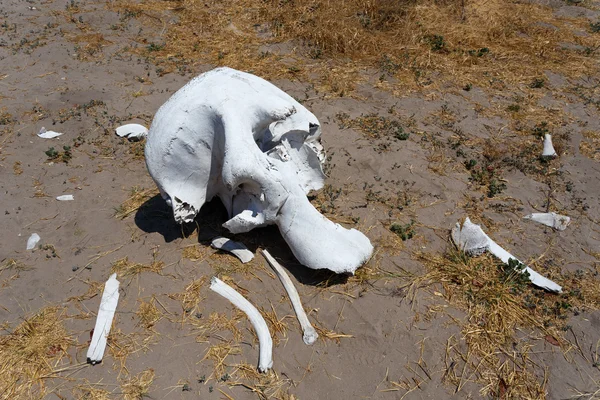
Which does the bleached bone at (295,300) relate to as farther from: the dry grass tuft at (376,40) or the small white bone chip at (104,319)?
the dry grass tuft at (376,40)

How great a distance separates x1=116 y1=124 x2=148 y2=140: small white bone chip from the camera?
5.49 metres

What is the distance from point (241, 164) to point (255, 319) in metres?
1.26

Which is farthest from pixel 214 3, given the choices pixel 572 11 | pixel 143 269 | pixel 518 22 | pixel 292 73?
pixel 572 11

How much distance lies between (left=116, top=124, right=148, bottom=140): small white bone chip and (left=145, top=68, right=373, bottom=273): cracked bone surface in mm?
2089

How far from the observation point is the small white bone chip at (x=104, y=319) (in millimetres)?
3213

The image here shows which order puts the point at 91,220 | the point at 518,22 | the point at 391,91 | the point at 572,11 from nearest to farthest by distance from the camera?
1. the point at 91,220
2. the point at 391,91
3. the point at 518,22
4. the point at 572,11

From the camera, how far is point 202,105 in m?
3.43

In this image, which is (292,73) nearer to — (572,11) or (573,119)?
(573,119)

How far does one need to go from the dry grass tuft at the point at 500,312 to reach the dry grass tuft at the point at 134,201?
2933 millimetres

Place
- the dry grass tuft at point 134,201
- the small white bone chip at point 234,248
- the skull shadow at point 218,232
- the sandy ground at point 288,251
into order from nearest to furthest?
the sandy ground at point 288,251 → the skull shadow at point 218,232 → the small white bone chip at point 234,248 → the dry grass tuft at point 134,201

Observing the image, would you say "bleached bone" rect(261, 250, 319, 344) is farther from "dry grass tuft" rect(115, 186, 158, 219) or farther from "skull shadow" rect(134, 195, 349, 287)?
"dry grass tuft" rect(115, 186, 158, 219)

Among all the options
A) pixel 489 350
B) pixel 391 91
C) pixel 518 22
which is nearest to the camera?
pixel 489 350

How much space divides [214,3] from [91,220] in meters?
6.35

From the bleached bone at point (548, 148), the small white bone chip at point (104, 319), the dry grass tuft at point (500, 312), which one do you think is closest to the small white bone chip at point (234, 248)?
the small white bone chip at point (104, 319)
